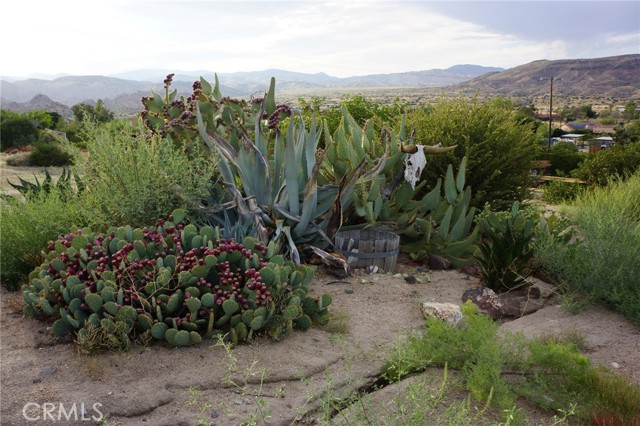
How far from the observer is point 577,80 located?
141 meters

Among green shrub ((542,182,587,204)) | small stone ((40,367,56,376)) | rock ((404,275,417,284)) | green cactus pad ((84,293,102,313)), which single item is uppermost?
green cactus pad ((84,293,102,313))

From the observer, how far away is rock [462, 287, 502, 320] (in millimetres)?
5090

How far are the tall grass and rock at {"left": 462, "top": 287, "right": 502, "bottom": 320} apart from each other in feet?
2.08

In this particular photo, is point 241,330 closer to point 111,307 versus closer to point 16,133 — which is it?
point 111,307

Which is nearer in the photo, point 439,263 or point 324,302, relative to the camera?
point 324,302

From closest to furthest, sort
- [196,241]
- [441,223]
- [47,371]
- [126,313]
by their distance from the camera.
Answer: [47,371] → [126,313] → [196,241] → [441,223]

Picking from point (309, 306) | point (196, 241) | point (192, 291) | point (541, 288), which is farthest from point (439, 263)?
point (192, 291)

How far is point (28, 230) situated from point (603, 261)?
490 cm

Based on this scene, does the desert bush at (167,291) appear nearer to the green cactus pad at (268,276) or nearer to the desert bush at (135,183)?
the green cactus pad at (268,276)

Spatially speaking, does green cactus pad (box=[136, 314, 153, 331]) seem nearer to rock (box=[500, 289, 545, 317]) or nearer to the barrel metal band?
the barrel metal band

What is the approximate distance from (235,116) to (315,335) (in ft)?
9.60

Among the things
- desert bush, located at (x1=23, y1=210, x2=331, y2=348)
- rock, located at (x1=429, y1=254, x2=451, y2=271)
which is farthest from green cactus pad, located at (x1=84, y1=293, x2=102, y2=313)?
rock, located at (x1=429, y1=254, x2=451, y2=271)

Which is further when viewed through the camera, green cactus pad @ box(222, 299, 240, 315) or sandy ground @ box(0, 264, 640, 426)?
green cactus pad @ box(222, 299, 240, 315)

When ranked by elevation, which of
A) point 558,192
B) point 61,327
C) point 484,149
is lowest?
point 558,192
